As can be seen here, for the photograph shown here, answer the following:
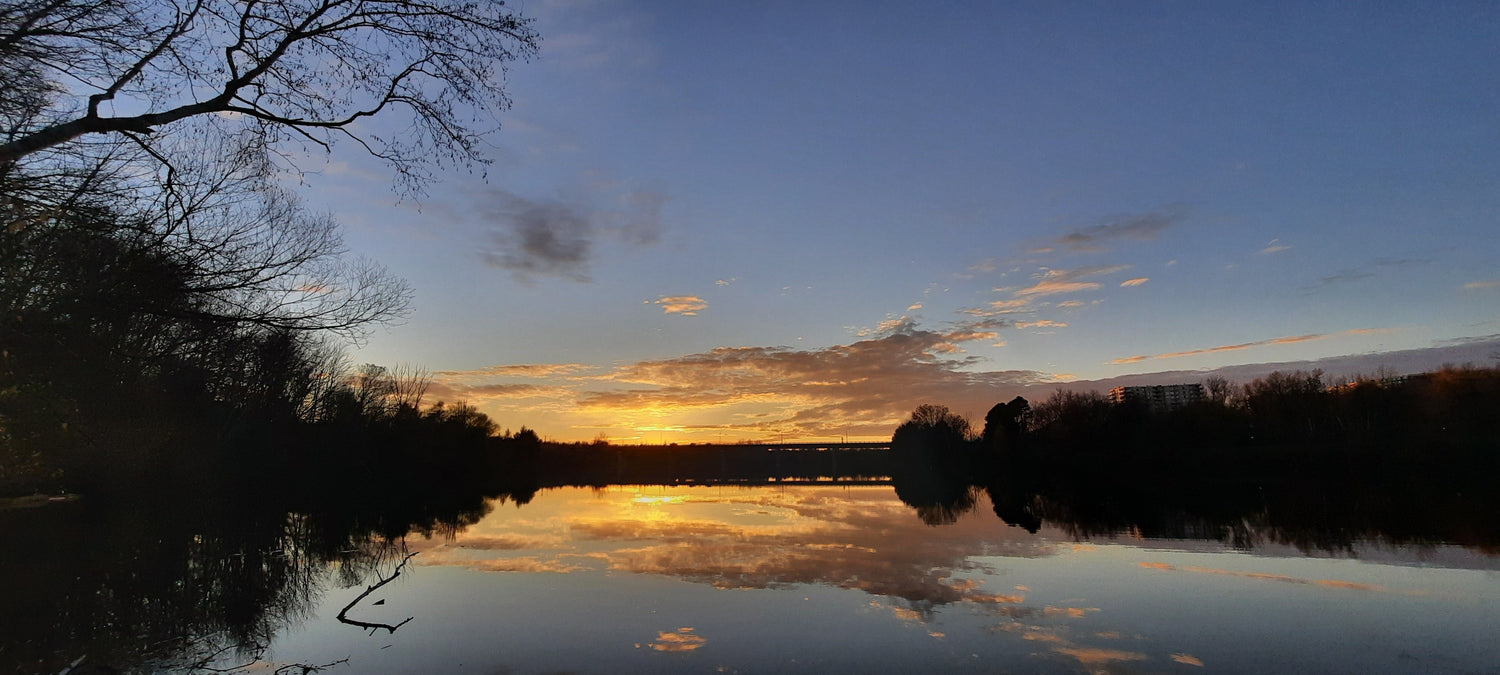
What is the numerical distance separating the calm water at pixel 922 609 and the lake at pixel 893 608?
0.05 metres

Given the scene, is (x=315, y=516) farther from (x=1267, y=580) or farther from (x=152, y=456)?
(x=1267, y=580)

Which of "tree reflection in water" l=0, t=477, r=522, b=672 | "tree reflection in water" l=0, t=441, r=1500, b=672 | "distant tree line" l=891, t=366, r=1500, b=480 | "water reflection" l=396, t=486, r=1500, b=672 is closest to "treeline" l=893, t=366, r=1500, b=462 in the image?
"distant tree line" l=891, t=366, r=1500, b=480

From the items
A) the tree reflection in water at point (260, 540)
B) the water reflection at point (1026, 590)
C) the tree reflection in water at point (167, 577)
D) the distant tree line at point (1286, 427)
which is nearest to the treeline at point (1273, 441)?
the distant tree line at point (1286, 427)

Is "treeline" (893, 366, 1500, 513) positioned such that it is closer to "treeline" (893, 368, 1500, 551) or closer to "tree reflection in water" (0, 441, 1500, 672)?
"treeline" (893, 368, 1500, 551)

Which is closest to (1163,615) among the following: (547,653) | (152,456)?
(547,653)

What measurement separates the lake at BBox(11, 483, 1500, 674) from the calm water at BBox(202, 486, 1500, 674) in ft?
0.17

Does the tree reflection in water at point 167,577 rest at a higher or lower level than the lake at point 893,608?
higher

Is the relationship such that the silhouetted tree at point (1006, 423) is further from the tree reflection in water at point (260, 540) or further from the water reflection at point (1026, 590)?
the water reflection at point (1026, 590)

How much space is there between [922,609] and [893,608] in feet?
1.46

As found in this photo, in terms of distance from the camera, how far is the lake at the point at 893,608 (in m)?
9.05

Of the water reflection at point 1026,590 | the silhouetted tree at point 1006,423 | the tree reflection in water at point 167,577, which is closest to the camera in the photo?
the tree reflection in water at point 167,577

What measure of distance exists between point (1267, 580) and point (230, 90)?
59.3 ft

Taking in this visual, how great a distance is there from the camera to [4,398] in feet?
46.6

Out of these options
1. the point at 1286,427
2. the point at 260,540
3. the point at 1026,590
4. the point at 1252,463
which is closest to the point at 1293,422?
the point at 1286,427
